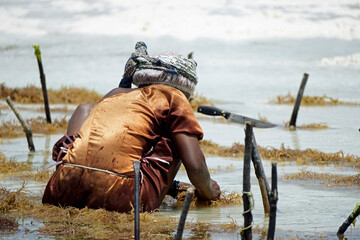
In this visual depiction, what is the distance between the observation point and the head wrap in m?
4.81

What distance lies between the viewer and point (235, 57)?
3453 centimetres

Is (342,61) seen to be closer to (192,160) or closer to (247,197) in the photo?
(192,160)

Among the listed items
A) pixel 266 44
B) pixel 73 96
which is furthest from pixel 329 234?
pixel 266 44

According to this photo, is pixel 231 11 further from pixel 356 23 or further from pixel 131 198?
pixel 131 198

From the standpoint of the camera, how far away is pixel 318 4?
44750mm

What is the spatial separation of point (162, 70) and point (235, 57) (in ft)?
98.4

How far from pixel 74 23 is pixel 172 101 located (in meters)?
39.7

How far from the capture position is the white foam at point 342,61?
29531 millimetres

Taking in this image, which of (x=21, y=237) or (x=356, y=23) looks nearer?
(x=21, y=237)

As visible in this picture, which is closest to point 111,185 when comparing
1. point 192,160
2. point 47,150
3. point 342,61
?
point 192,160

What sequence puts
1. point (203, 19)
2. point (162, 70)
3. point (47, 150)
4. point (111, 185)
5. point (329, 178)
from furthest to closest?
1. point (203, 19)
2. point (47, 150)
3. point (329, 178)
4. point (162, 70)
5. point (111, 185)

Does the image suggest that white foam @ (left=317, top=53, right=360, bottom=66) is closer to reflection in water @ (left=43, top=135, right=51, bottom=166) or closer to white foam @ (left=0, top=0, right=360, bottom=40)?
white foam @ (left=0, top=0, right=360, bottom=40)

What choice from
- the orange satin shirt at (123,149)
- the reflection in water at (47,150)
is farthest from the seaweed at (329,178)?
the reflection in water at (47,150)

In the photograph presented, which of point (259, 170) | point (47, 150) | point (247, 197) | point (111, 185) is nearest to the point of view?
point (247, 197)
